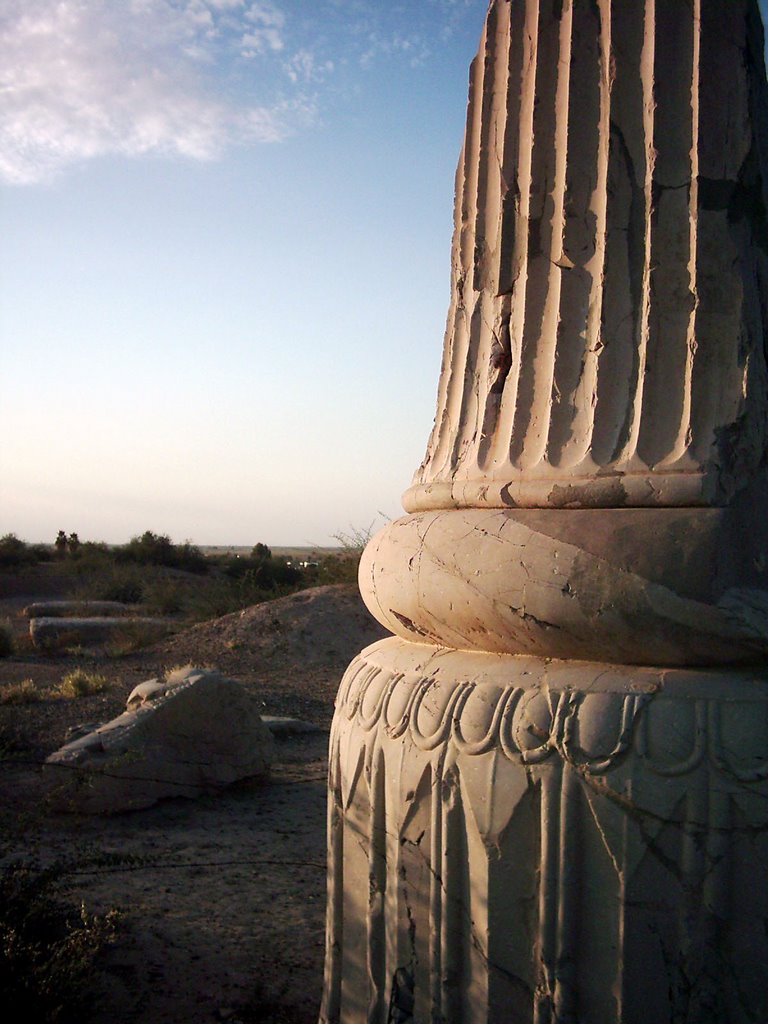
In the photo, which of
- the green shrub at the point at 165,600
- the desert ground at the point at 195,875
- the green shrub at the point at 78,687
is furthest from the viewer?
the green shrub at the point at 165,600

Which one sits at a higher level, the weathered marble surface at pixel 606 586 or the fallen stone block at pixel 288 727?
the weathered marble surface at pixel 606 586

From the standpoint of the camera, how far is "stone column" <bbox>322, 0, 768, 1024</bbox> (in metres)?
1.80

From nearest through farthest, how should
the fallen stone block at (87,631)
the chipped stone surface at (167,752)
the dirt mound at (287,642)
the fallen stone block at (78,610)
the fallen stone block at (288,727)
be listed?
the chipped stone surface at (167,752)
the fallen stone block at (288,727)
the dirt mound at (287,642)
the fallen stone block at (87,631)
the fallen stone block at (78,610)

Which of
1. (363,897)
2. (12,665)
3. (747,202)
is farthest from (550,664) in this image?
(12,665)

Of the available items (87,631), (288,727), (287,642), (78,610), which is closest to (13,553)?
(78,610)

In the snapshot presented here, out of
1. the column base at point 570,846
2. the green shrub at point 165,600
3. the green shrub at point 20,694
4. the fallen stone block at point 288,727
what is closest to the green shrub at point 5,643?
the green shrub at point 165,600

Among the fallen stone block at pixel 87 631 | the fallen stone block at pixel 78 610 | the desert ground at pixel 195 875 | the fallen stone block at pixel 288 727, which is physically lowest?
the desert ground at pixel 195 875

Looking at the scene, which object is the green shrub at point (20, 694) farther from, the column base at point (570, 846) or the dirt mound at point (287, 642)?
the column base at point (570, 846)

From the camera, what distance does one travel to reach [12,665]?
11.9 m

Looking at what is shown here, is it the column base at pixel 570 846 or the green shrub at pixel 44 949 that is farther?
the green shrub at pixel 44 949

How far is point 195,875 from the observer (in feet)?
14.3

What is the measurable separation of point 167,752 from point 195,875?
132 cm

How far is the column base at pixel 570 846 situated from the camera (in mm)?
1785

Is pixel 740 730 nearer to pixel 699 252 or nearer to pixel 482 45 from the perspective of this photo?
pixel 699 252
